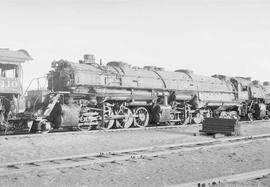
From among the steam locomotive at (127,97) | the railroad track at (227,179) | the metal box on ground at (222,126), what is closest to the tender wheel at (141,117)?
the steam locomotive at (127,97)

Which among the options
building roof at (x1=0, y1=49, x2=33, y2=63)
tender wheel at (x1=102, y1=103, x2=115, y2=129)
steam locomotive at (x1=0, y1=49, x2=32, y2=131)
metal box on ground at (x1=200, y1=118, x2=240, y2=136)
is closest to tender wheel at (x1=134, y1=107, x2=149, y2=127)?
tender wheel at (x1=102, y1=103, x2=115, y2=129)

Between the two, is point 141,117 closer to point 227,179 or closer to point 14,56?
point 14,56

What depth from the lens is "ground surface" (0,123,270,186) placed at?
646 centimetres

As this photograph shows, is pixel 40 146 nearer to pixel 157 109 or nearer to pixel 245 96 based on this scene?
pixel 157 109

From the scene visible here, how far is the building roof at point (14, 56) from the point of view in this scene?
1377cm

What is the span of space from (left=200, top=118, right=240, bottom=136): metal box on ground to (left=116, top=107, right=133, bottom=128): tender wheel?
382cm

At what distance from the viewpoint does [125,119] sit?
16344mm

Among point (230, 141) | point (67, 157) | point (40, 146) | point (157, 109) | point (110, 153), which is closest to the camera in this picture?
point (67, 157)

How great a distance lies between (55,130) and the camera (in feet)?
50.1

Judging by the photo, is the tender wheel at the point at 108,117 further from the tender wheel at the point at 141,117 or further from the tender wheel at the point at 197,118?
the tender wheel at the point at 197,118

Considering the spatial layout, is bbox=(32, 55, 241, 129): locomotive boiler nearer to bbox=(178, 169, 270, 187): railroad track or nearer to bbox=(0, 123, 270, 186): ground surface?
bbox=(0, 123, 270, 186): ground surface

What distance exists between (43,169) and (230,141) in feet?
24.5

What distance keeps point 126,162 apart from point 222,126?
7.38m

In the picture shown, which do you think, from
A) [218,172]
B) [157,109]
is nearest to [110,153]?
[218,172]
